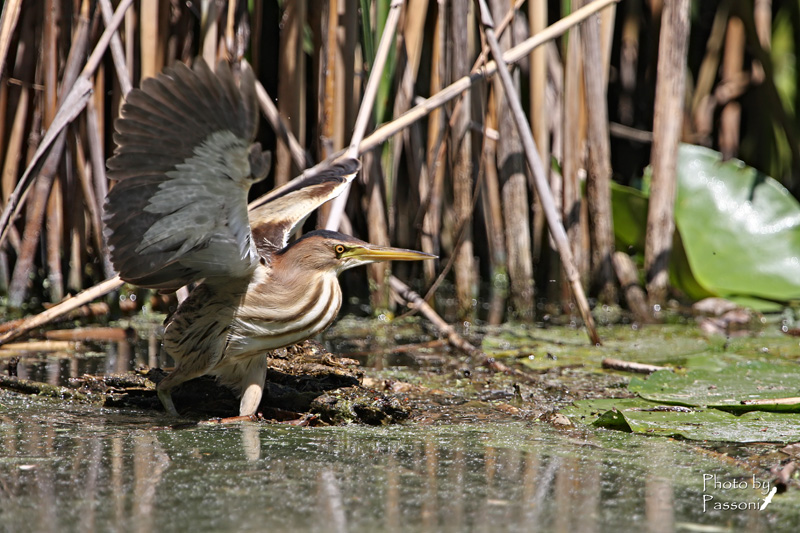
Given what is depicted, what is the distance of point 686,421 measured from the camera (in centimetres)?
293

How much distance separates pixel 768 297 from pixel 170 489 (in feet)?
12.5

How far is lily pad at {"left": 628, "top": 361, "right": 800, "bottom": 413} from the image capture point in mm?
3087

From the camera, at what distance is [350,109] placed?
14.6ft

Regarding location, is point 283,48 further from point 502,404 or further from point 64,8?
point 502,404

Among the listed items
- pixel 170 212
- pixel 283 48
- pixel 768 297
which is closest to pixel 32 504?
pixel 170 212

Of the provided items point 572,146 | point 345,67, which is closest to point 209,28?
point 345,67

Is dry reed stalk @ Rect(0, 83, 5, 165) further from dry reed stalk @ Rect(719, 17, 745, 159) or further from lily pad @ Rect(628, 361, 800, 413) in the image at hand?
dry reed stalk @ Rect(719, 17, 745, 159)

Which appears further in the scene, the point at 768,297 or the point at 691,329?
the point at 768,297

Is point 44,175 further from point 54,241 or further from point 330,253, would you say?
point 330,253

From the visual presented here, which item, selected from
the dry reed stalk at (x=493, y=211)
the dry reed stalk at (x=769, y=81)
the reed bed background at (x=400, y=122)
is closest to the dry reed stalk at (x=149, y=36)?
the reed bed background at (x=400, y=122)

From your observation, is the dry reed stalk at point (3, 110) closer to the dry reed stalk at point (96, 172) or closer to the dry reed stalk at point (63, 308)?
the dry reed stalk at point (96, 172)

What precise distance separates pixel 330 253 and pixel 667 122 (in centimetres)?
242

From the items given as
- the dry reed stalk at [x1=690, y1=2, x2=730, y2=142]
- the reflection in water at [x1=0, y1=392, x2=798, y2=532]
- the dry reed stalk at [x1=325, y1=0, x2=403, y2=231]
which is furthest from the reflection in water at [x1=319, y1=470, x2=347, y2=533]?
the dry reed stalk at [x1=690, y1=2, x2=730, y2=142]

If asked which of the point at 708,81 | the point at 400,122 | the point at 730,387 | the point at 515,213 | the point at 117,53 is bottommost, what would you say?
the point at 730,387
